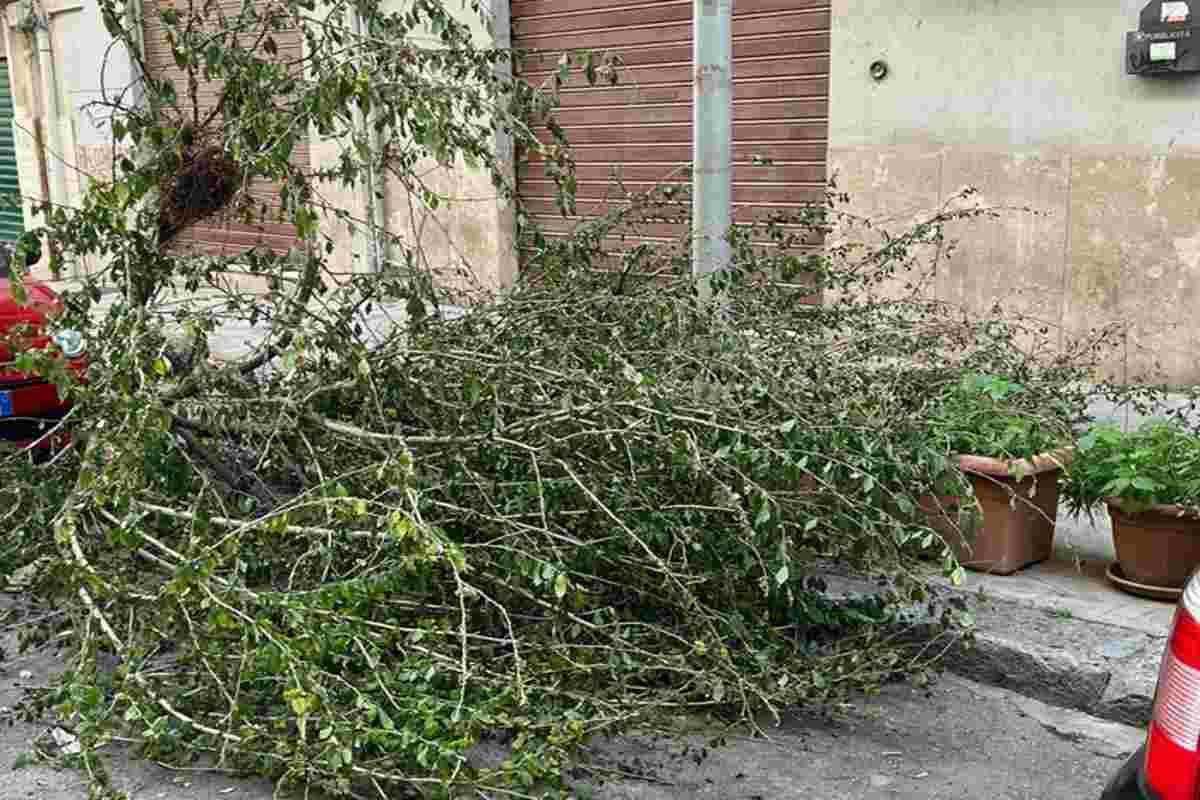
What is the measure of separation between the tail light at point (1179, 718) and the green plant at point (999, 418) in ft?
8.22

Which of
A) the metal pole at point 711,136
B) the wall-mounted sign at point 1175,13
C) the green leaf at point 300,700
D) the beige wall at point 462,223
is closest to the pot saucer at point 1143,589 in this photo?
the metal pole at point 711,136

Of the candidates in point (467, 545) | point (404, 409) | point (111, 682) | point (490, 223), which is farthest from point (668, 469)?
point (490, 223)

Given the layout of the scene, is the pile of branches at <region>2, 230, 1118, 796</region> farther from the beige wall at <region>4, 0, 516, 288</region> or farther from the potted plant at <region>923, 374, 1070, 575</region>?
the beige wall at <region>4, 0, 516, 288</region>

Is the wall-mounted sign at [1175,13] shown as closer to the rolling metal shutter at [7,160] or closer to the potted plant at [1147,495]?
the potted plant at [1147,495]

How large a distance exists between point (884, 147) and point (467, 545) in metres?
6.04

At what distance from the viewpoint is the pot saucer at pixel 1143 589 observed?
488cm

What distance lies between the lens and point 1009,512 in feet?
16.9

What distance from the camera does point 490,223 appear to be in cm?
1250

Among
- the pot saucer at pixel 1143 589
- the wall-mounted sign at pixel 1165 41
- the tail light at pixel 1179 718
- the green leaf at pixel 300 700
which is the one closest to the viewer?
the tail light at pixel 1179 718

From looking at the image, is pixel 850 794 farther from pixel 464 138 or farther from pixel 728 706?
pixel 464 138

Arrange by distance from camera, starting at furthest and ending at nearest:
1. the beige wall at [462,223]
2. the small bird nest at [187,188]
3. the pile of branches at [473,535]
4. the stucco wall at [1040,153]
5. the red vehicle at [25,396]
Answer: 1. the beige wall at [462,223]
2. the stucco wall at [1040,153]
3. the red vehicle at [25,396]
4. the small bird nest at [187,188]
5. the pile of branches at [473,535]

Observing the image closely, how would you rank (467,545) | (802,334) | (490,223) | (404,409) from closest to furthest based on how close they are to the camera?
(467,545) < (404,409) < (802,334) < (490,223)

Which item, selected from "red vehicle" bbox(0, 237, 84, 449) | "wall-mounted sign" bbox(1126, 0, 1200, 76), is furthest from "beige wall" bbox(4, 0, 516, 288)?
"wall-mounted sign" bbox(1126, 0, 1200, 76)

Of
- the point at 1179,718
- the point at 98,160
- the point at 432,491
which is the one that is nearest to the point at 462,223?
the point at 98,160
